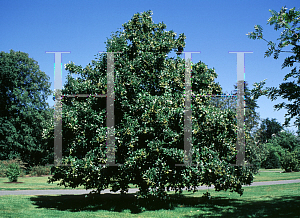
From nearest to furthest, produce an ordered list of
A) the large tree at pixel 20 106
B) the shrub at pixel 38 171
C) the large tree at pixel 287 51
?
the large tree at pixel 287 51 → the shrub at pixel 38 171 → the large tree at pixel 20 106

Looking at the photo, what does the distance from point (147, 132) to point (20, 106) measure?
37.0 meters

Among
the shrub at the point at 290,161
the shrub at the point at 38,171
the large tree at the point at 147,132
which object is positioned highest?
the large tree at the point at 147,132

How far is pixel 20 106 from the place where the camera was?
43188 millimetres

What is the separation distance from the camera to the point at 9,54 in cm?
4309

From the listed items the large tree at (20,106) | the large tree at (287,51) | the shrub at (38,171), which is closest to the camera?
the large tree at (287,51)

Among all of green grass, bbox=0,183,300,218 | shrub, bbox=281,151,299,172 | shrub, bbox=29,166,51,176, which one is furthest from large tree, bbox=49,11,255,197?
shrub, bbox=281,151,299,172

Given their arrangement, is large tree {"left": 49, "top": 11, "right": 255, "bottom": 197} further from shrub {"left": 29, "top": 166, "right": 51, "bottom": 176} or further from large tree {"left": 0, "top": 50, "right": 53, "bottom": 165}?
large tree {"left": 0, "top": 50, "right": 53, "bottom": 165}

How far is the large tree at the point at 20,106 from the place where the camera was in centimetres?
4200

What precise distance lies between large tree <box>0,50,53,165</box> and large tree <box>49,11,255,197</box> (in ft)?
102

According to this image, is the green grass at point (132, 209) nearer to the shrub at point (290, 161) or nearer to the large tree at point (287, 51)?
the large tree at point (287, 51)

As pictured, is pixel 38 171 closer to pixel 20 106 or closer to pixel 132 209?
pixel 20 106

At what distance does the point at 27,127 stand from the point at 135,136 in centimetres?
3574

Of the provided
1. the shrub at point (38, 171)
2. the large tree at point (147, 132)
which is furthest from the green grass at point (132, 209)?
the shrub at point (38, 171)

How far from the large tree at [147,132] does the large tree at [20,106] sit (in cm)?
3118
